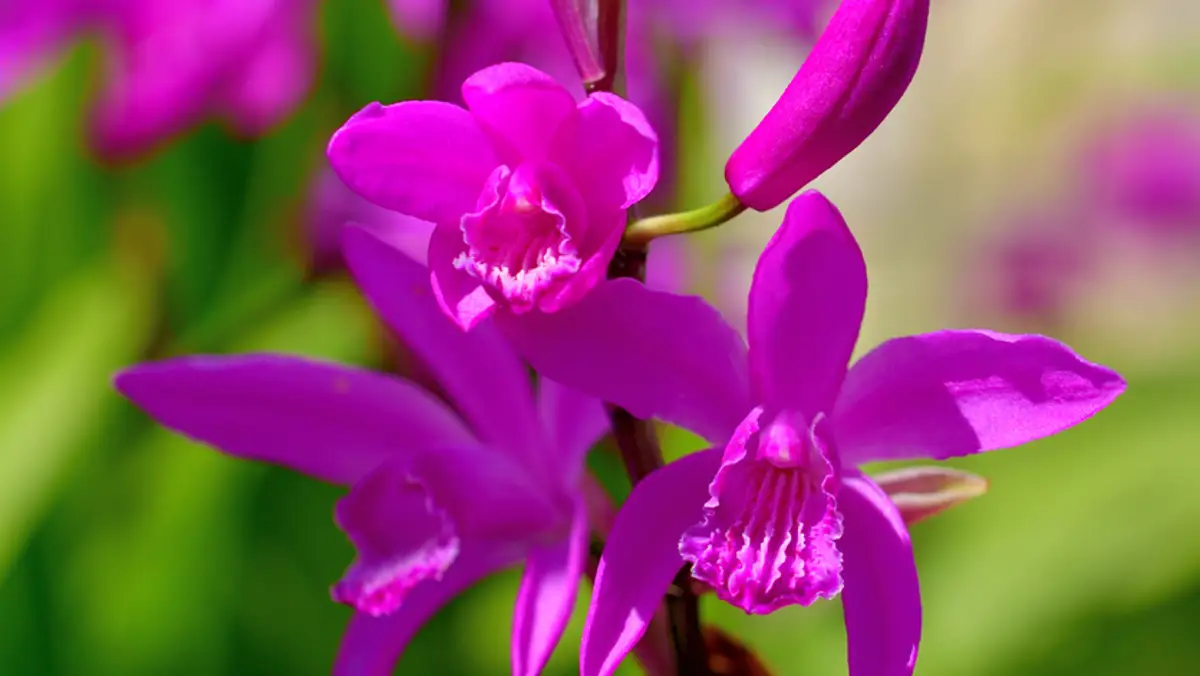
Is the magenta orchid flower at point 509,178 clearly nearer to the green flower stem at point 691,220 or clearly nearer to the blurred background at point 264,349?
the green flower stem at point 691,220

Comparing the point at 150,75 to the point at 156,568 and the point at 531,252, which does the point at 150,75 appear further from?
the point at 531,252

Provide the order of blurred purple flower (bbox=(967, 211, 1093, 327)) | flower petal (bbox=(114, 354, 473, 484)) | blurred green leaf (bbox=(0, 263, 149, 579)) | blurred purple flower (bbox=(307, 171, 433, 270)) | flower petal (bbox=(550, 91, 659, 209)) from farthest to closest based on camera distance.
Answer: blurred purple flower (bbox=(967, 211, 1093, 327)) < blurred purple flower (bbox=(307, 171, 433, 270)) < blurred green leaf (bbox=(0, 263, 149, 579)) < flower petal (bbox=(114, 354, 473, 484)) < flower petal (bbox=(550, 91, 659, 209))

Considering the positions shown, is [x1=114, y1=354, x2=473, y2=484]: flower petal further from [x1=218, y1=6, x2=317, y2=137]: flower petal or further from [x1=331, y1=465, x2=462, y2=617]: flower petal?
[x1=218, y1=6, x2=317, y2=137]: flower petal

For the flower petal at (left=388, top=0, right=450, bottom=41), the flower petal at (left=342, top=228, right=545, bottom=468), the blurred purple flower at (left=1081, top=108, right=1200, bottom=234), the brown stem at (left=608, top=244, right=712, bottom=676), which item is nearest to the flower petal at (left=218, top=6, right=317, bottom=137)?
the flower petal at (left=388, top=0, right=450, bottom=41)

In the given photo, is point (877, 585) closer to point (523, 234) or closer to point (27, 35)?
point (523, 234)

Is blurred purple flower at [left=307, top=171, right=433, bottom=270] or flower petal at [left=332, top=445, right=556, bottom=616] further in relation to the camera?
blurred purple flower at [left=307, top=171, right=433, bottom=270]

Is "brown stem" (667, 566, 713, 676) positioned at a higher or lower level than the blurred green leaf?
higher

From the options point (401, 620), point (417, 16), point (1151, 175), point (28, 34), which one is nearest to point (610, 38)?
point (401, 620)
